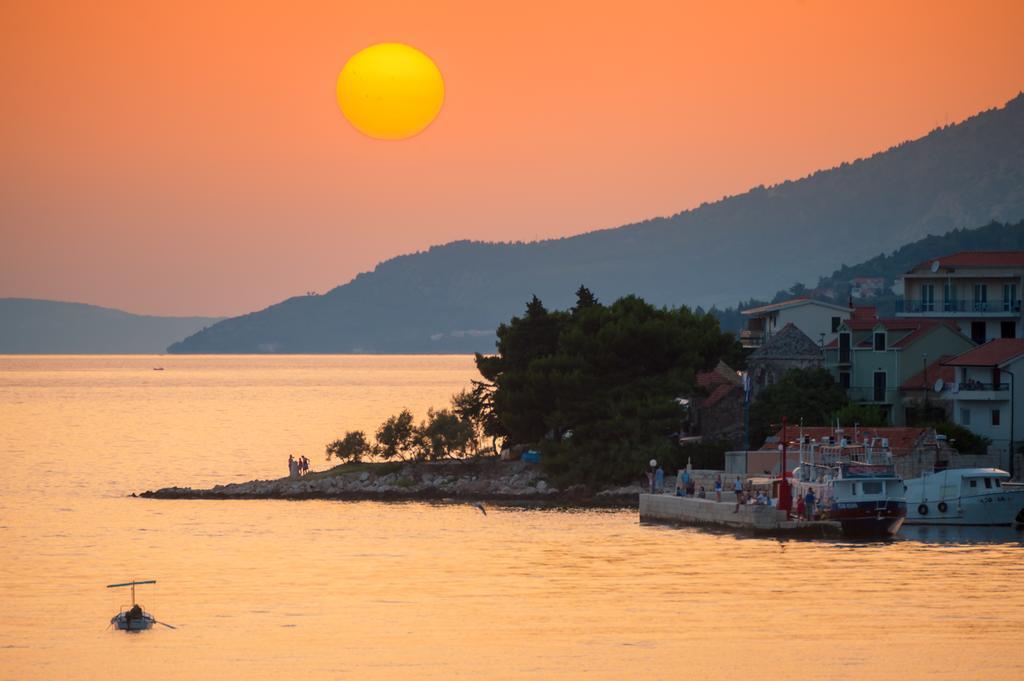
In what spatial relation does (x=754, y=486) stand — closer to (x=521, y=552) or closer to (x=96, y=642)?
(x=521, y=552)

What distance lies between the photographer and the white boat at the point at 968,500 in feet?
238

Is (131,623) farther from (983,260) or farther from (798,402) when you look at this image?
(983,260)

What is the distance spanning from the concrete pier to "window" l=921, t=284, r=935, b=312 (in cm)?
3805

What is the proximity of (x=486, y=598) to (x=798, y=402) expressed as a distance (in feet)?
128

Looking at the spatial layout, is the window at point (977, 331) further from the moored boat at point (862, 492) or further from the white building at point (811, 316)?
the moored boat at point (862, 492)

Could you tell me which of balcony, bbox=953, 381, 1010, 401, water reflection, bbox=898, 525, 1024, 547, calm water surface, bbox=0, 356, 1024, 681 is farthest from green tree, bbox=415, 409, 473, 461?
water reflection, bbox=898, 525, 1024, 547

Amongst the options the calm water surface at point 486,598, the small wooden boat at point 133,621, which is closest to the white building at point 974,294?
the calm water surface at point 486,598

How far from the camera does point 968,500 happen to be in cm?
7256

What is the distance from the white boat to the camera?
72625 mm

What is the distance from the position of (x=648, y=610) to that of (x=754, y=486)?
26.4 meters

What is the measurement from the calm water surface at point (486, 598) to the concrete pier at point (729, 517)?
1536 mm

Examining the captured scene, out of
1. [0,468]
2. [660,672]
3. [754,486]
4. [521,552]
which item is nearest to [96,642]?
[660,672]

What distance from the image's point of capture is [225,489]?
323ft

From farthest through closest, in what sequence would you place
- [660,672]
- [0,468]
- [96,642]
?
1. [0,468]
2. [96,642]
3. [660,672]
